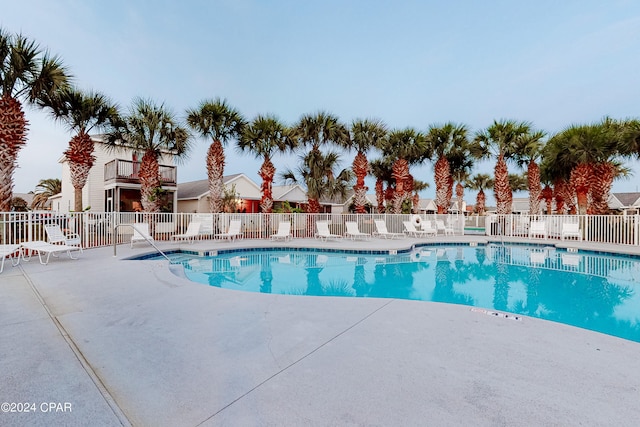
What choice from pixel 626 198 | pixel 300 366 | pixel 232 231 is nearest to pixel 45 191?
pixel 232 231

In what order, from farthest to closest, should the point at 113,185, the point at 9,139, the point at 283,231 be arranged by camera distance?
the point at 113,185, the point at 283,231, the point at 9,139

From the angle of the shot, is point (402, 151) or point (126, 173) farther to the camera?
point (402, 151)

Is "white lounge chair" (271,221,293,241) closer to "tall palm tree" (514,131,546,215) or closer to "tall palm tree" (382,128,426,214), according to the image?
"tall palm tree" (382,128,426,214)

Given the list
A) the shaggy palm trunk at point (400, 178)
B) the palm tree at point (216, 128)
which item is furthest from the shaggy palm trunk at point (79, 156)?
the shaggy palm trunk at point (400, 178)

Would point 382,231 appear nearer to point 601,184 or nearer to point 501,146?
point 501,146

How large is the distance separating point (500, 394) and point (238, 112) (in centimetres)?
1423

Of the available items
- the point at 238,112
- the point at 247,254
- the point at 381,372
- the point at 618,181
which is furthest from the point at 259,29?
the point at 618,181

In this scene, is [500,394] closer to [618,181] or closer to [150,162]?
[150,162]

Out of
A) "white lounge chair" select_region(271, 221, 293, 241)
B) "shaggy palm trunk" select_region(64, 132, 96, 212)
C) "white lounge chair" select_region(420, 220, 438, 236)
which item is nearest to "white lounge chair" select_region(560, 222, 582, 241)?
"white lounge chair" select_region(420, 220, 438, 236)

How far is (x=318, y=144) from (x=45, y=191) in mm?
33037

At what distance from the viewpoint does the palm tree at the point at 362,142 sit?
52.6 feet

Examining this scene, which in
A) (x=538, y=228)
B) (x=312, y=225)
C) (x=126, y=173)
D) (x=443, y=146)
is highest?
(x=443, y=146)

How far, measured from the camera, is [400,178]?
18.5 meters

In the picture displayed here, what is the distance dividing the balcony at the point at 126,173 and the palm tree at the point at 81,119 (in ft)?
12.5
